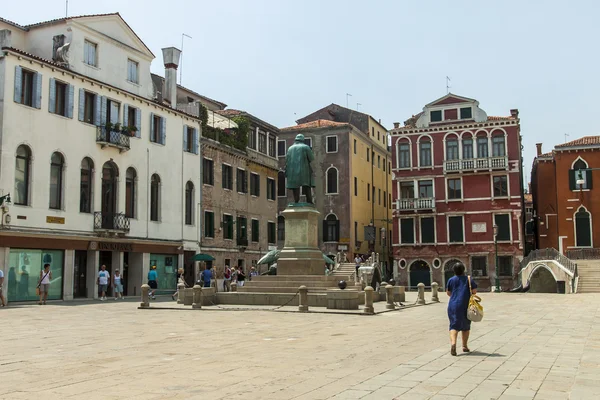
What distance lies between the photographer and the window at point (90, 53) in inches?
1295

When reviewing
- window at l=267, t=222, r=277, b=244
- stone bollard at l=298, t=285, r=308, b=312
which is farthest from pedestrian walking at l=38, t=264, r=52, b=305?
window at l=267, t=222, r=277, b=244

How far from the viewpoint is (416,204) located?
5197cm

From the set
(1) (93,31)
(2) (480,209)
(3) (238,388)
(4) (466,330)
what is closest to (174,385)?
(3) (238,388)

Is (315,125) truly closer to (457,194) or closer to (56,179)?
(457,194)

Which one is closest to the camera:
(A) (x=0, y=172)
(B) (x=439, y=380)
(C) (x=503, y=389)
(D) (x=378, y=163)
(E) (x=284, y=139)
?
(C) (x=503, y=389)

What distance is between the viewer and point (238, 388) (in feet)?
26.7

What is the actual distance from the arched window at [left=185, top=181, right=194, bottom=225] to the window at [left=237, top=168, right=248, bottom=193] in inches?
200

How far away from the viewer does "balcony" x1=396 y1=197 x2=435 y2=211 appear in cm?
5159

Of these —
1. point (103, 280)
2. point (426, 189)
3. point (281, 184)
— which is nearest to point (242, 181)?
point (281, 184)

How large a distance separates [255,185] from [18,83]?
21185mm

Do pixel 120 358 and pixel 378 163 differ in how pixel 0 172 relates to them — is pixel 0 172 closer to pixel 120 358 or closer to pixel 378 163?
pixel 120 358

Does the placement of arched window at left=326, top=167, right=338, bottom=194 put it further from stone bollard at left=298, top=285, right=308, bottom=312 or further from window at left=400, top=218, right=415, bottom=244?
stone bollard at left=298, top=285, right=308, bottom=312

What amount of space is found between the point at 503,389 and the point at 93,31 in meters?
30.2

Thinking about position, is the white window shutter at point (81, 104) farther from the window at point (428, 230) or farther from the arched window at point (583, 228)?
the arched window at point (583, 228)
